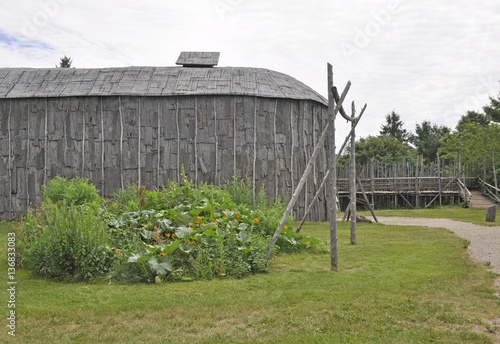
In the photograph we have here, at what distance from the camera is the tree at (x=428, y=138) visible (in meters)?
42.6

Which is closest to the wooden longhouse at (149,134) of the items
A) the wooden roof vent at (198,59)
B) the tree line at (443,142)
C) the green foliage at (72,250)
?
the wooden roof vent at (198,59)

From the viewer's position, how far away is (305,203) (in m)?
15.5

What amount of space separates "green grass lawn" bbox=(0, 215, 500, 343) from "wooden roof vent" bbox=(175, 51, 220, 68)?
37.0 ft

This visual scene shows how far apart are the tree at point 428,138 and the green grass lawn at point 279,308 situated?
35780mm

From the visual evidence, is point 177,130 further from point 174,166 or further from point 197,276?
point 197,276

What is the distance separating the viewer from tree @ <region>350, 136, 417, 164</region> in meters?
35.6

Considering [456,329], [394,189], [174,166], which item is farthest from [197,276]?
[394,189]

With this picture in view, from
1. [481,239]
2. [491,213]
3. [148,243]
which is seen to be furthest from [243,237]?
[491,213]

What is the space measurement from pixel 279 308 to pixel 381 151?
3249 cm

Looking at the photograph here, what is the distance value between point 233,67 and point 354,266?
1055 centimetres

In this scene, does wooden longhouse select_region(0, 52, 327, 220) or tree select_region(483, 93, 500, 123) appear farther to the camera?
tree select_region(483, 93, 500, 123)

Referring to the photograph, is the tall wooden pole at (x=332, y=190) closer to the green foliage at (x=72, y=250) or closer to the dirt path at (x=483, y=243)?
the dirt path at (x=483, y=243)

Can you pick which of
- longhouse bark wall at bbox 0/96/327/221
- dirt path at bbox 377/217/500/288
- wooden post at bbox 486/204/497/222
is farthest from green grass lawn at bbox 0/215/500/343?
wooden post at bbox 486/204/497/222

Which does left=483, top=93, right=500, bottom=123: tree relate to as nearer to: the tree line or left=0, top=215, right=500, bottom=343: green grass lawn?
the tree line
